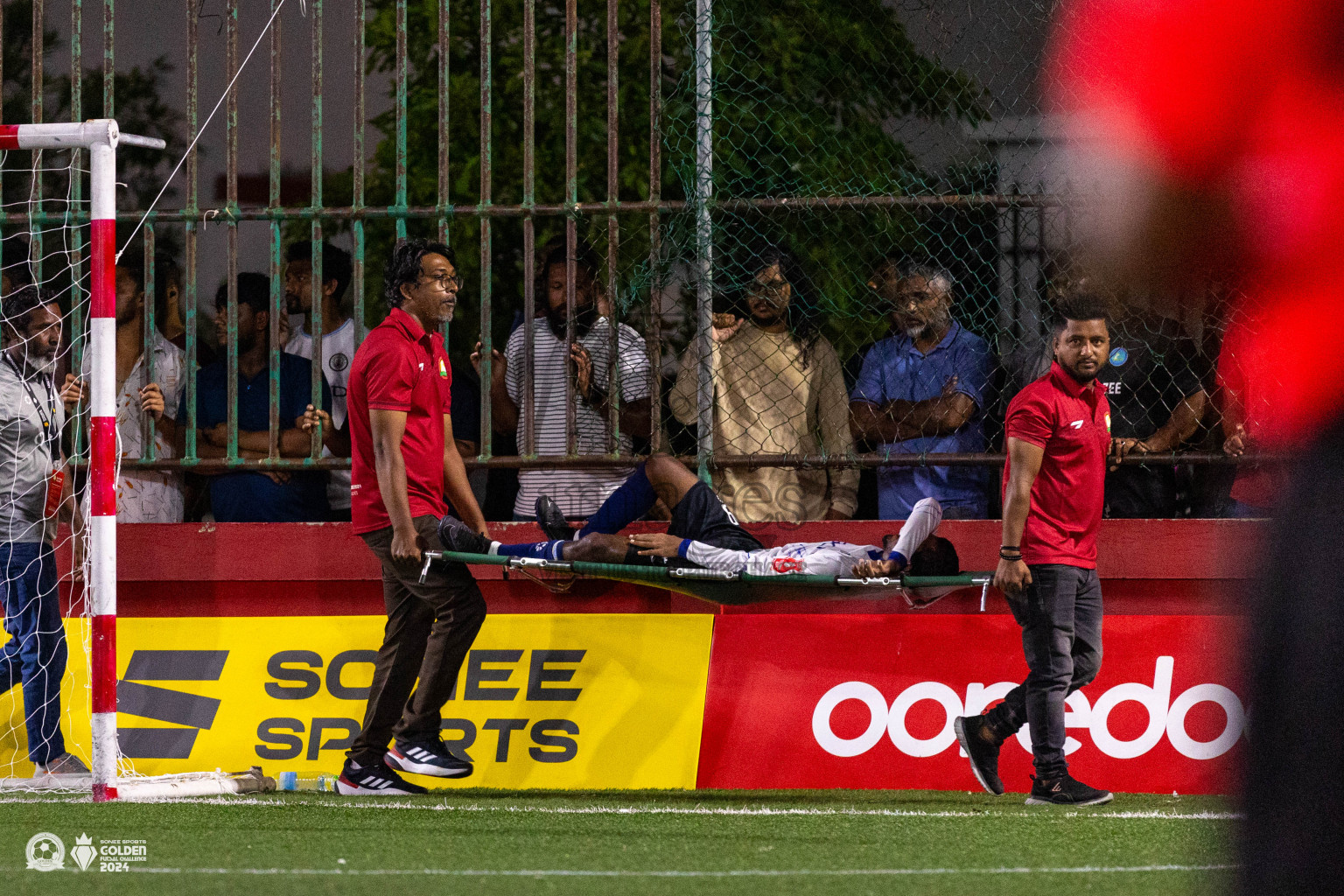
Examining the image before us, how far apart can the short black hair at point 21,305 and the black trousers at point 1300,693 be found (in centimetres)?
631

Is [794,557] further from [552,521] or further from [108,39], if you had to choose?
[108,39]

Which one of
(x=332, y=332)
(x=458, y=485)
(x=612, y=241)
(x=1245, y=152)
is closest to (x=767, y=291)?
(x=612, y=241)

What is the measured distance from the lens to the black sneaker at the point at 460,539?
20.3 ft

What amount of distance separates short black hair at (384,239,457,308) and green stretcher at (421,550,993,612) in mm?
1126

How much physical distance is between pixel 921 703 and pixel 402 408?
8.05ft

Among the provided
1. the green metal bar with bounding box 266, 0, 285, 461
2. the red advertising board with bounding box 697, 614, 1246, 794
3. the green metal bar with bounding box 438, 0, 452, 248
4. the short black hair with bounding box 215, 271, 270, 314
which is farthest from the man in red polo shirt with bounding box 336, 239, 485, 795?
the short black hair with bounding box 215, 271, 270, 314

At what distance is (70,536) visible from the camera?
7164mm

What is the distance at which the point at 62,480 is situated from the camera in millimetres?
6902

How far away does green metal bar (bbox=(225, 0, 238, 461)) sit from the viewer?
7207 millimetres

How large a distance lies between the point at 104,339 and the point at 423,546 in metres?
1.43

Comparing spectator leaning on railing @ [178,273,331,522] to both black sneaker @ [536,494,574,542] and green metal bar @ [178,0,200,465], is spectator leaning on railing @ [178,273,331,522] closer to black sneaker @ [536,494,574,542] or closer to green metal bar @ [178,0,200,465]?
green metal bar @ [178,0,200,465]

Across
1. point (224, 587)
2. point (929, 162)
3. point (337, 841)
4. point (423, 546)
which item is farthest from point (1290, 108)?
point (224, 587)

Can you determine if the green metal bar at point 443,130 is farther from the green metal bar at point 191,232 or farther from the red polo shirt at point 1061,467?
the red polo shirt at point 1061,467

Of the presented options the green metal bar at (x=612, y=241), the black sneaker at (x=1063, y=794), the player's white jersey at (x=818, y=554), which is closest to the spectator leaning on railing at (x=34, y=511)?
the green metal bar at (x=612, y=241)
